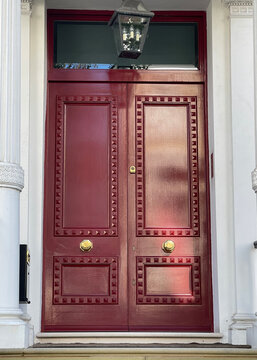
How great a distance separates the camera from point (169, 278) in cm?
942

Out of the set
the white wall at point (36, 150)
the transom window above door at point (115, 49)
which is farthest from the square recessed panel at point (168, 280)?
the transom window above door at point (115, 49)

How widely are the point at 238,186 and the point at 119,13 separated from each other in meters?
2.05

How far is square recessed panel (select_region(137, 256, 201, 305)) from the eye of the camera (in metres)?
9.39

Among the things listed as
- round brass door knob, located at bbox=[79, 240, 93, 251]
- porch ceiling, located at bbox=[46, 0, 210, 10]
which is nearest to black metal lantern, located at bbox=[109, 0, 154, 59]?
porch ceiling, located at bbox=[46, 0, 210, 10]

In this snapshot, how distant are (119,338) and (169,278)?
2.93 ft

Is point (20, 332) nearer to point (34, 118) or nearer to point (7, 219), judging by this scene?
point (7, 219)

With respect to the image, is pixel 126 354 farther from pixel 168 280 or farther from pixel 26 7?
pixel 26 7

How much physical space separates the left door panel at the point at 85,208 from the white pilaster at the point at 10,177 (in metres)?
1.56

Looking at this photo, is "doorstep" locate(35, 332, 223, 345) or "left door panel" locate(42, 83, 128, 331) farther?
"left door panel" locate(42, 83, 128, 331)

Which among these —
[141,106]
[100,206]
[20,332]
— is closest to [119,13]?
[141,106]

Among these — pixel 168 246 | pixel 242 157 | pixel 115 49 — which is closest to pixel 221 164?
pixel 242 157

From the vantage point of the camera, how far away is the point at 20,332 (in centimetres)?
761

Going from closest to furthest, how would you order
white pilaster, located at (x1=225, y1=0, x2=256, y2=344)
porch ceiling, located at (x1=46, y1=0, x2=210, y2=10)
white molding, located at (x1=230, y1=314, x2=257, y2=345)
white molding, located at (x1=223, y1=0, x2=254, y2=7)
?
white molding, located at (x1=230, y1=314, x2=257, y2=345) < white pilaster, located at (x1=225, y1=0, x2=256, y2=344) < white molding, located at (x1=223, y1=0, x2=254, y2=7) < porch ceiling, located at (x1=46, y1=0, x2=210, y2=10)

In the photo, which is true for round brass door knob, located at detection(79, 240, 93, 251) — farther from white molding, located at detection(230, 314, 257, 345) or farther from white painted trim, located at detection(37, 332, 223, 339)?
white molding, located at detection(230, 314, 257, 345)
